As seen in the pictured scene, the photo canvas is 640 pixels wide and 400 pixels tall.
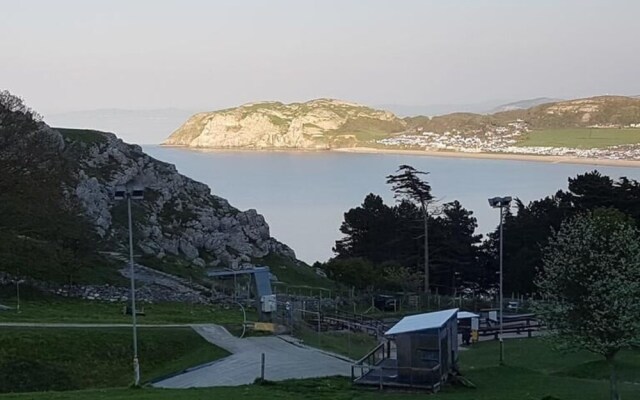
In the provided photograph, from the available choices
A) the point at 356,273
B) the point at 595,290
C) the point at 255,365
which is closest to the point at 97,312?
the point at 255,365

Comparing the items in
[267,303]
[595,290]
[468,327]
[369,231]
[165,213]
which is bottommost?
[468,327]

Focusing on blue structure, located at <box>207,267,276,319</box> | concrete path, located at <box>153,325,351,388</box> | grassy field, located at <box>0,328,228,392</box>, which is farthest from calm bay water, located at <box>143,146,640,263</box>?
grassy field, located at <box>0,328,228,392</box>

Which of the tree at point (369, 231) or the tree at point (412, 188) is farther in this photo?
the tree at point (369, 231)

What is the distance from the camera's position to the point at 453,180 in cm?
15525

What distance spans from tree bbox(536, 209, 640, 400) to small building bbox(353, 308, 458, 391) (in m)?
3.45

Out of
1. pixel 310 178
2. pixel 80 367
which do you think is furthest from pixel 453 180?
pixel 80 367

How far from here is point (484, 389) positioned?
20984mm

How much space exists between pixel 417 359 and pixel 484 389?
179 centimetres

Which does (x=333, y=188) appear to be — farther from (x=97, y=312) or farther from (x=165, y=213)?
(x=97, y=312)

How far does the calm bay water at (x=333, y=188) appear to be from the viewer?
3907 inches

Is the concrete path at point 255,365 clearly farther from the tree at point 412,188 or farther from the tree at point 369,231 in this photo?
the tree at point 369,231

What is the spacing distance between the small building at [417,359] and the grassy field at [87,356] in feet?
23.8

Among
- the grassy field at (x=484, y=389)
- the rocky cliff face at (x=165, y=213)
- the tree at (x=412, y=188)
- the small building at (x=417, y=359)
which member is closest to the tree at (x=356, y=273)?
the tree at (x=412, y=188)

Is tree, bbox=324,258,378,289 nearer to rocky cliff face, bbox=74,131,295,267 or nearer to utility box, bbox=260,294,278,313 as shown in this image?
rocky cliff face, bbox=74,131,295,267
